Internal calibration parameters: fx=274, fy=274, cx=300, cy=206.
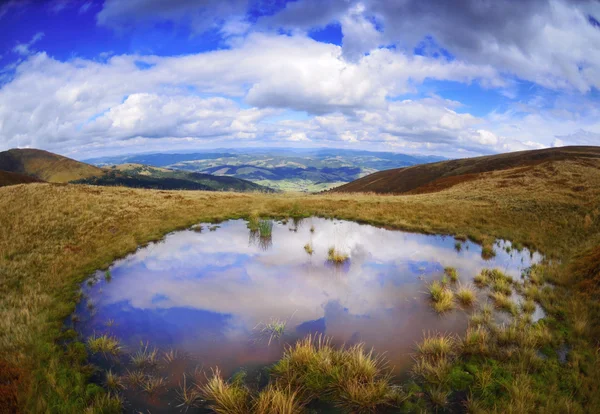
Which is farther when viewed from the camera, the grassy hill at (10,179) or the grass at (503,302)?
the grassy hill at (10,179)

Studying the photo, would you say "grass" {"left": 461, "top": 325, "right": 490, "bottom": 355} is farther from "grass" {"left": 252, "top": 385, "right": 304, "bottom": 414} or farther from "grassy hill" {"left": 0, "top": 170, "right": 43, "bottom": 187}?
"grassy hill" {"left": 0, "top": 170, "right": 43, "bottom": 187}

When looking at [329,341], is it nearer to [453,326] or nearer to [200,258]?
[453,326]

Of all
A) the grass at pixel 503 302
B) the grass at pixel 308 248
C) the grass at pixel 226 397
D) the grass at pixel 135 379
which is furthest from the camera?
the grass at pixel 308 248

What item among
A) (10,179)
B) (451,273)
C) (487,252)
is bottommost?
(451,273)

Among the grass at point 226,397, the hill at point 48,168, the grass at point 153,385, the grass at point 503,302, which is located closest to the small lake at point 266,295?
the grass at point 153,385

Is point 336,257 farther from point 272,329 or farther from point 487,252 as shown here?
point 487,252

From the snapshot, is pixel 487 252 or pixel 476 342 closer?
pixel 476 342

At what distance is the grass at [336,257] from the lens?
12.8 metres

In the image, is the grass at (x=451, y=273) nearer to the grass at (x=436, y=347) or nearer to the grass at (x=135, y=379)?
the grass at (x=436, y=347)

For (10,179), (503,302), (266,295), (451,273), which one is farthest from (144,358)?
(10,179)

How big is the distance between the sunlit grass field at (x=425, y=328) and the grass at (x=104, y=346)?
10 cm

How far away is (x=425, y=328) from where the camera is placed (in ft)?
25.8

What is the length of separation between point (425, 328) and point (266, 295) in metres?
5.13

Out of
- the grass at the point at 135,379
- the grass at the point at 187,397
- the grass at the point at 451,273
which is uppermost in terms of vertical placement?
the grass at the point at 451,273
